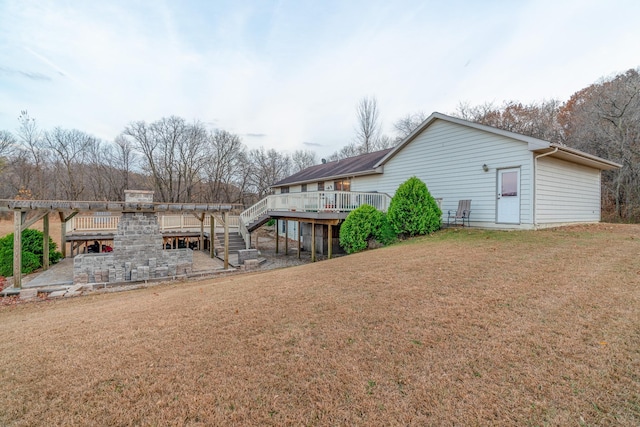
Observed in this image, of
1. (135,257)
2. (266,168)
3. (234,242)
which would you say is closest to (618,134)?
(234,242)

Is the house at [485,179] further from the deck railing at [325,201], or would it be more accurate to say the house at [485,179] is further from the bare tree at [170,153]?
the bare tree at [170,153]

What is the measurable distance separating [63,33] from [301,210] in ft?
36.7

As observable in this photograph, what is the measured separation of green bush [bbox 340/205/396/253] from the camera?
424 inches

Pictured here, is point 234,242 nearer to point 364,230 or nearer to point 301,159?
point 364,230

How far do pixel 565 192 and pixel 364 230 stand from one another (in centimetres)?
753

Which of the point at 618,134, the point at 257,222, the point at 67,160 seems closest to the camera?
the point at 257,222

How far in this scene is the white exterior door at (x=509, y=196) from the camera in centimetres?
918

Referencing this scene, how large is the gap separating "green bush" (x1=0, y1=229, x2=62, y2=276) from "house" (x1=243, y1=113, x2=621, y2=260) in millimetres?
9811

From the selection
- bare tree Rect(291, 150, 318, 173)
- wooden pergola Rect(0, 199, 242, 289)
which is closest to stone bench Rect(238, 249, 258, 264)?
wooden pergola Rect(0, 199, 242, 289)

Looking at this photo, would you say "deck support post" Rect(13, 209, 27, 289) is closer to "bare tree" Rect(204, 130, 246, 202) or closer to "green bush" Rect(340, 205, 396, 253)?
"green bush" Rect(340, 205, 396, 253)

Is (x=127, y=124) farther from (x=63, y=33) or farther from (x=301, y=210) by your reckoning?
(x=301, y=210)

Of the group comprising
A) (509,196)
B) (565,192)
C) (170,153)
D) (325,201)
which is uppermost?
(170,153)

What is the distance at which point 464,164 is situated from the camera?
10.6m

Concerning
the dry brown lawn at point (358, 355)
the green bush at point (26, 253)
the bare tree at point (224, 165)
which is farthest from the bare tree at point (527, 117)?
the green bush at point (26, 253)
